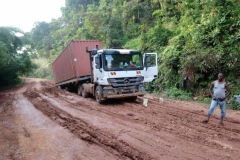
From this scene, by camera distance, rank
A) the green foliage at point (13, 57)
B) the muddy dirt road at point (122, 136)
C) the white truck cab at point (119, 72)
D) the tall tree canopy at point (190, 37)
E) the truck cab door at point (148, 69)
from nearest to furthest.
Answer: the muddy dirt road at point (122, 136), the white truck cab at point (119, 72), the truck cab door at point (148, 69), the tall tree canopy at point (190, 37), the green foliage at point (13, 57)

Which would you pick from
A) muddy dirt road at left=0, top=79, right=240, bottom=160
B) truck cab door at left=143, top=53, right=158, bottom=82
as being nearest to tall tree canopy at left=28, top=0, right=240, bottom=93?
truck cab door at left=143, top=53, right=158, bottom=82

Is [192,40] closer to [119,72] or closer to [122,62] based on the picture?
A: [122,62]

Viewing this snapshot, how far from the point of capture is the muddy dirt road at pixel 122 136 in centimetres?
416

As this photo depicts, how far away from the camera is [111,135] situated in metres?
5.22

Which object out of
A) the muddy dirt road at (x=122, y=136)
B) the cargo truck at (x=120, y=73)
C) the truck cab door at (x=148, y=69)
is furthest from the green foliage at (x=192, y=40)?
the muddy dirt road at (x=122, y=136)

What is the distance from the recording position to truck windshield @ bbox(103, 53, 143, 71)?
8.90m

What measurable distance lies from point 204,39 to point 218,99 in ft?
19.5

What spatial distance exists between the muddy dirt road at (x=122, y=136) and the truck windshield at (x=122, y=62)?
2098 mm

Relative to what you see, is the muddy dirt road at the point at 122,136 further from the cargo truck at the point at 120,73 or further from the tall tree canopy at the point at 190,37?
the tall tree canopy at the point at 190,37

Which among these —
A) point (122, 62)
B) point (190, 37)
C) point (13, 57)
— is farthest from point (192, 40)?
point (13, 57)

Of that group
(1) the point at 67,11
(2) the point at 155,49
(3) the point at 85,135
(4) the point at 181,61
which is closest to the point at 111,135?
(3) the point at 85,135

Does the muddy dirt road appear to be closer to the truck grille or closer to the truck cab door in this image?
the truck grille

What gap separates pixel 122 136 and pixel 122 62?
457 centimetres

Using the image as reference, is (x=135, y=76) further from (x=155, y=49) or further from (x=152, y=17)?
(x=152, y=17)
